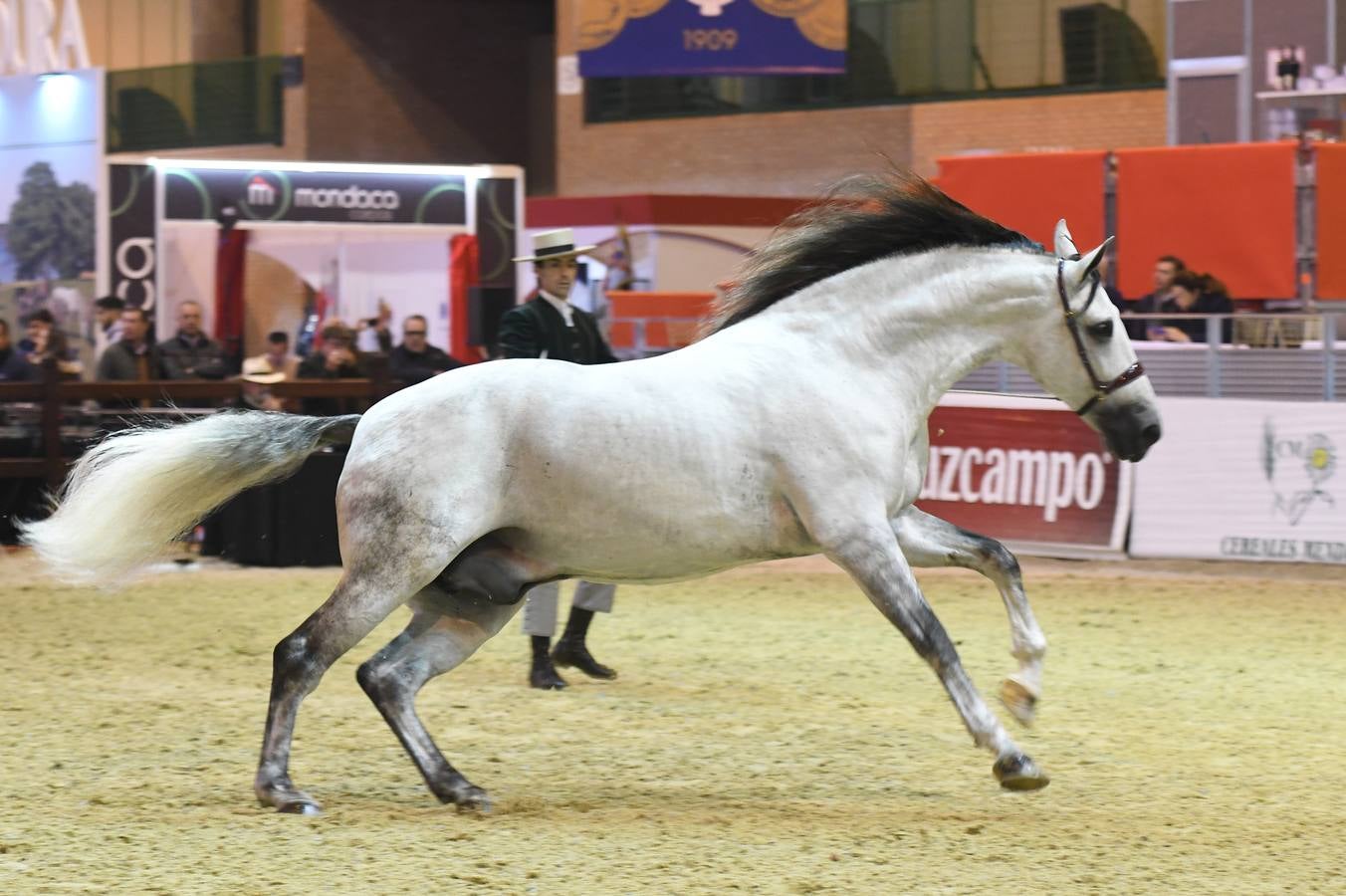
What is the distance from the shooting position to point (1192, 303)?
13.4m

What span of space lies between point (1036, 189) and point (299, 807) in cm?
1087

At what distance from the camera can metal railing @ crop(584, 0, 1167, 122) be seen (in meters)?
24.3

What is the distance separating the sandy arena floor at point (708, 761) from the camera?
5062 mm

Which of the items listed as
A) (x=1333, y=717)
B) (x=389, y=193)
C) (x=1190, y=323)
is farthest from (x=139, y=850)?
(x=389, y=193)

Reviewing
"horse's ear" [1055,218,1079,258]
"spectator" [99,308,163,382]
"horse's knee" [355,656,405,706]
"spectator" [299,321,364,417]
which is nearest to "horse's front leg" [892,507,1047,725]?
"horse's ear" [1055,218,1079,258]

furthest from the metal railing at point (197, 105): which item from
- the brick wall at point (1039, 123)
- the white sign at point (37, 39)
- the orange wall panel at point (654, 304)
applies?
the orange wall panel at point (654, 304)

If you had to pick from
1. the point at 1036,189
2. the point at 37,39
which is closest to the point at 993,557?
the point at 1036,189

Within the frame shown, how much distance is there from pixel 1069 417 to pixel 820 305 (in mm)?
7062

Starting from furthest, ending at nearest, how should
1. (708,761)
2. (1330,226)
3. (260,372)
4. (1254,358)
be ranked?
(260,372) < (1330,226) < (1254,358) < (708,761)

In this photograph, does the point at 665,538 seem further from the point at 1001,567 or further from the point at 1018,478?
the point at 1018,478

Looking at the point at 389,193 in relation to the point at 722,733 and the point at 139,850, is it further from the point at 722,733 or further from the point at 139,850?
the point at 139,850

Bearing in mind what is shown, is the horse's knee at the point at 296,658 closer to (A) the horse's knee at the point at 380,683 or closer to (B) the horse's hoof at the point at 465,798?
(A) the horse's knee at the point at 380,683

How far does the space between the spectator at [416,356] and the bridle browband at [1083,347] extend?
862 centimetres

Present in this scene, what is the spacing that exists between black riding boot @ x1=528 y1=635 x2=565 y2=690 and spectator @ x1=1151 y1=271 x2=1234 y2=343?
22.3ft
